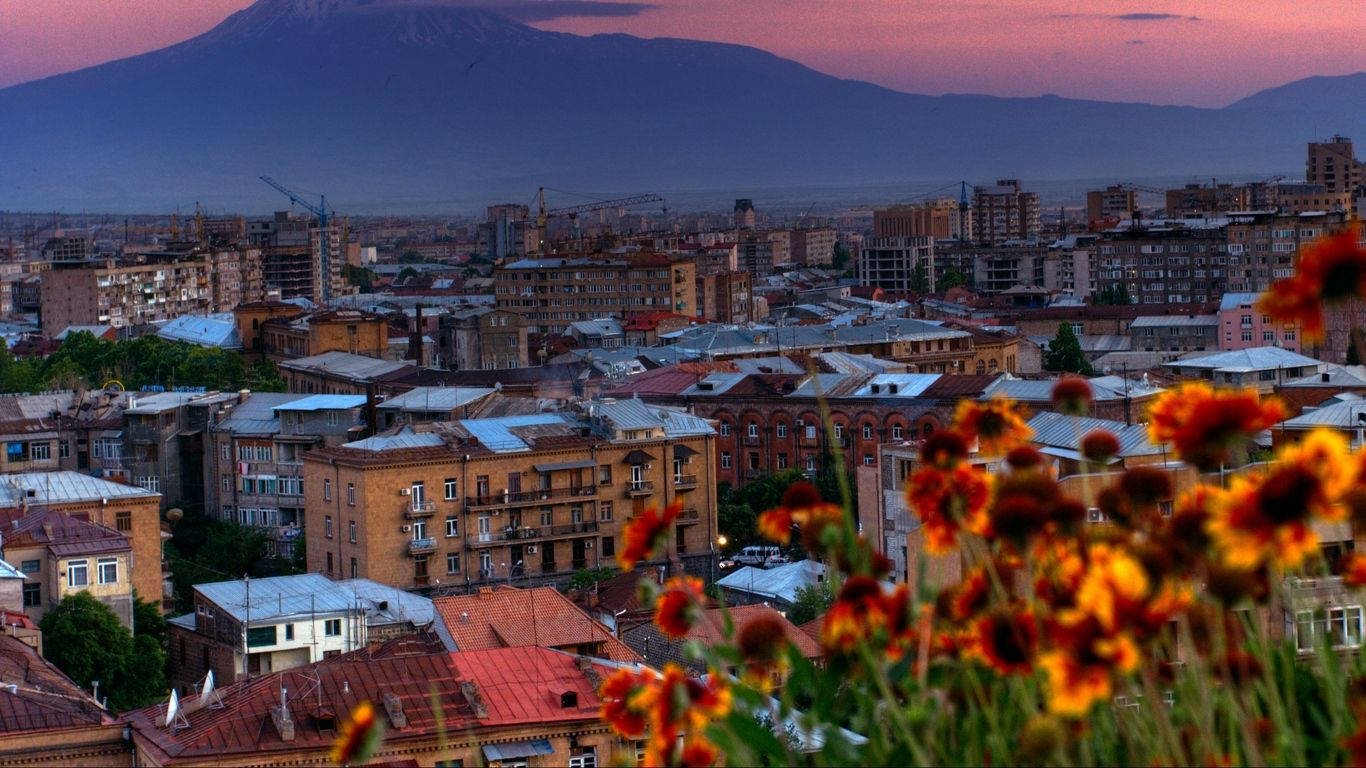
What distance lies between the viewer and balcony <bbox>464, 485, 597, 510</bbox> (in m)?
31.0

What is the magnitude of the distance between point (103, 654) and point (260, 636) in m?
1.69

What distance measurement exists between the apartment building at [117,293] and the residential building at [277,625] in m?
52.8

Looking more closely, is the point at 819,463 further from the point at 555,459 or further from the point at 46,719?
the point at 46,719

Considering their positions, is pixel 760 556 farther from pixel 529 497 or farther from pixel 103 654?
pixel 103 654

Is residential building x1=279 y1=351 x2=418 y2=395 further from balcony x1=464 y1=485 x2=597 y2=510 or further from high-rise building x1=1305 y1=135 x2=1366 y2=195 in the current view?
high-rise building x1=1305 y1=135 x2=1366 y2=195

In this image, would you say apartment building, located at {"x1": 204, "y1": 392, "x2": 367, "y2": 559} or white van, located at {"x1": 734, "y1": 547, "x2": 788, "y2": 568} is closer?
white van, located at {"x1": 734, "y1": 547, "x2": 788, "y2": 568}

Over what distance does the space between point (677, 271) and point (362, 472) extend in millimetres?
46488

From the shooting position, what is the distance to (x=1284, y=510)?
2984 millimetres

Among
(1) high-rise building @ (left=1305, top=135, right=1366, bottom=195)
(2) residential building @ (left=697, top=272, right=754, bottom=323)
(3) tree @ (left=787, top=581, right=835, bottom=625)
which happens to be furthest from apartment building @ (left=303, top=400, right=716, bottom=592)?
(1) high-rise building @ (left=1305, top=135, right=1366, bottom=195)

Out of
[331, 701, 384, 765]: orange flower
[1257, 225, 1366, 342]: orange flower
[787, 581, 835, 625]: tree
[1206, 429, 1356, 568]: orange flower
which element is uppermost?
[1257, 225, 1366, 342]: orange flower

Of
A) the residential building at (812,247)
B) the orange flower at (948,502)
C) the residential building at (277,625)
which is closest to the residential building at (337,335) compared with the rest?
the residential building at (277,625)

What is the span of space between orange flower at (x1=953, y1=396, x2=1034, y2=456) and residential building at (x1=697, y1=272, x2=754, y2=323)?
76033 mm

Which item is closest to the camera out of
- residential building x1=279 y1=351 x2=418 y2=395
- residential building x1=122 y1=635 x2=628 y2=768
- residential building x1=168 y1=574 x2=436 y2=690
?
residential building x1=122 y1=635 x2=628 y2=768

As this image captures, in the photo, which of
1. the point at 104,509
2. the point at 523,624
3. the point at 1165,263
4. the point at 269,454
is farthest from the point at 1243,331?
the point at 523,624
